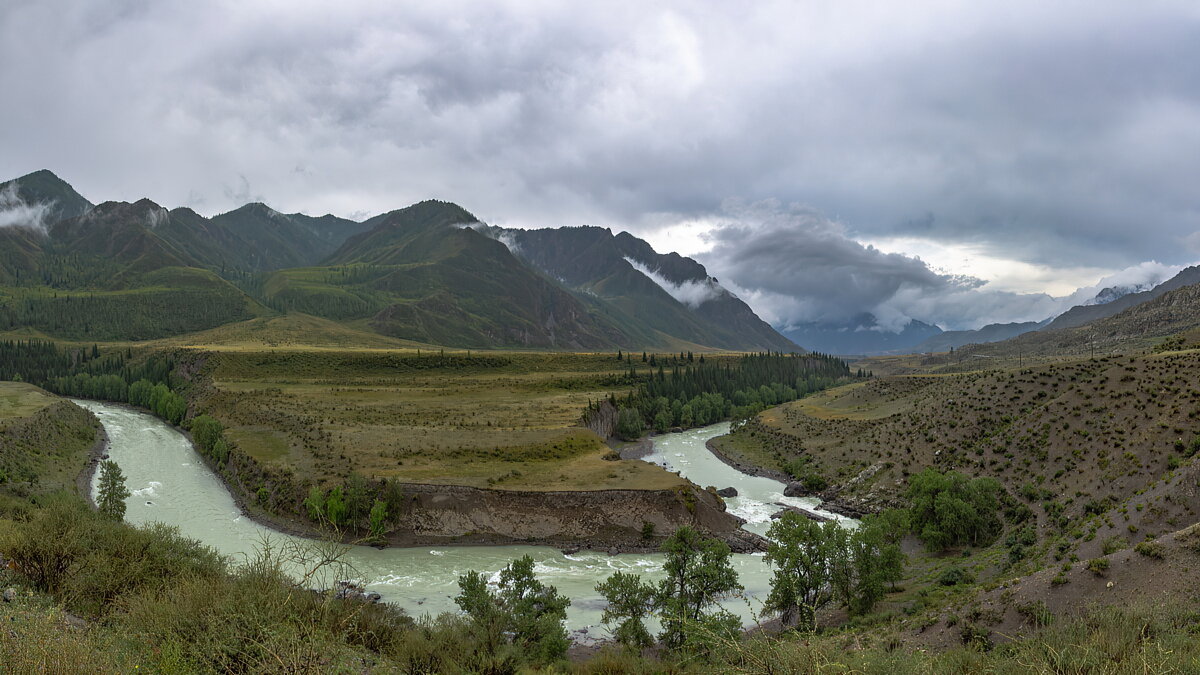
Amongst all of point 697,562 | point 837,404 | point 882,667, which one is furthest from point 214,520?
point 837,404

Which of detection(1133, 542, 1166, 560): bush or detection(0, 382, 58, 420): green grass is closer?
detection(1133, 542, 1166, 560): bush

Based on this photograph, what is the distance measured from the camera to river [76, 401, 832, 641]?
137ft

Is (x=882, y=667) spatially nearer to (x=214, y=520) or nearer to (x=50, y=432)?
(x=214, y=520)

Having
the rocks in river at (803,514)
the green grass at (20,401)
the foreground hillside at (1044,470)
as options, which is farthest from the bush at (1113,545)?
the green grass at (20,401)

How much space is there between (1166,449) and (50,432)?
124769mm

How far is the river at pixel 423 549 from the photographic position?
41.8 meters

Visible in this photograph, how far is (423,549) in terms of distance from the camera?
169ft

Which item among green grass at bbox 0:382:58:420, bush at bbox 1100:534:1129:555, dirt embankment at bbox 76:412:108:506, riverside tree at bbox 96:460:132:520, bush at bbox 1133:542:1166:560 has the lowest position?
dirt embankment at bbox 76:412:108:506

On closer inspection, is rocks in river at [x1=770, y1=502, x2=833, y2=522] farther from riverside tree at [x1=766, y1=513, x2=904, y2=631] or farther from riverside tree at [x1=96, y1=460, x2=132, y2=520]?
riverside tree at [x1=96, y1=460, x2=132, y2=520]

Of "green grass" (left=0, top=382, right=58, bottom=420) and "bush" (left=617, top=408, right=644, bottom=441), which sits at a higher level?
"green grass" (left=0, top=382, right=58, bottom=420)

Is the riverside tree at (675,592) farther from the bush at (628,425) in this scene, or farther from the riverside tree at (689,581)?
the bush at (628,425)

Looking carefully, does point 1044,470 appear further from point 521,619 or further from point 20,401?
point 20,401

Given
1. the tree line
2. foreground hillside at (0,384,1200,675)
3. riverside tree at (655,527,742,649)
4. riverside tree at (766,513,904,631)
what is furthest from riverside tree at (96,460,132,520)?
the tree line

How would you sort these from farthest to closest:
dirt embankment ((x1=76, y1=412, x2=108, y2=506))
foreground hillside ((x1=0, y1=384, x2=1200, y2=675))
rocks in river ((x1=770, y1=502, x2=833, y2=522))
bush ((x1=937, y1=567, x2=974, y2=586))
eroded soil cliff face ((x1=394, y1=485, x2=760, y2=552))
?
dirt embankment ((x1=76, y1=412, x2=108, y2=506))
rocks in river ((x1=770, y1=502, x2=833, y2=522))
eroded soil cliff face ((x1=394, y1=485, x2=760, y2=552))
bush ((x1=937, y1=567, x2=974, y2=586))
foreground hillside ((x1=0, y1=384, x2=1200, y2=675))
